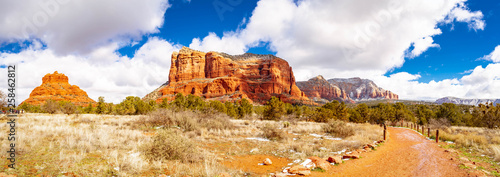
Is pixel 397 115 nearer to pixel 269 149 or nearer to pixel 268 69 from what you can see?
pixel 269 149

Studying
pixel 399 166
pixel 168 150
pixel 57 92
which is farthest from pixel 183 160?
pixel 57 92

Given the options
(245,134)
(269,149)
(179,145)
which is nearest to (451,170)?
(269,149)

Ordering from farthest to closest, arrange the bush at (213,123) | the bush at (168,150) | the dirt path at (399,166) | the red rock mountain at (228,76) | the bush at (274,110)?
the red rock mountain at (228,76)
the bush at (274,110)
the bush at (213,123)
the bush at (168,150)
the dirt path at (399,166)

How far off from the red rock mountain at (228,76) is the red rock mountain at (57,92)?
3989cm

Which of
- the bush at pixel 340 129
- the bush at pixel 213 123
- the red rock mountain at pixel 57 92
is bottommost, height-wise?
the bush at pixel 340 129

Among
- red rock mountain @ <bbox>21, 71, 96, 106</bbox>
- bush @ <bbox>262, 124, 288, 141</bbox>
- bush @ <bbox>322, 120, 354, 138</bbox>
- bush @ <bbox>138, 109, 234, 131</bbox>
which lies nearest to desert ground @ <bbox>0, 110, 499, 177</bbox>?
bush @ <bbox>262, 124, 288, 141</bbox>

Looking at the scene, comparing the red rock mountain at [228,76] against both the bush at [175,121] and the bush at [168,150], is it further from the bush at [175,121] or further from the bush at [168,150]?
the bush at [168,150]

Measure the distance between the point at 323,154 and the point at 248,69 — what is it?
164362 millimetres

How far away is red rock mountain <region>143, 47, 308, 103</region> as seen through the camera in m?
142

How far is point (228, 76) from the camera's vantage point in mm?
155500

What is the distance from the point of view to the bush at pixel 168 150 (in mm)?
7434

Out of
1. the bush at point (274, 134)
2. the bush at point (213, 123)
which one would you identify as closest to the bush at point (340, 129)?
the bush at point (274, 134)

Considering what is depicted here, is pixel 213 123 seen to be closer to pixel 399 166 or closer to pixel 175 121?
pixel 175 121

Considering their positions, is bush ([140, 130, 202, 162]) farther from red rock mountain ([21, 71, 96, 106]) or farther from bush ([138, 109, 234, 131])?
red rock mountain ([21, 71, 96, 106])
